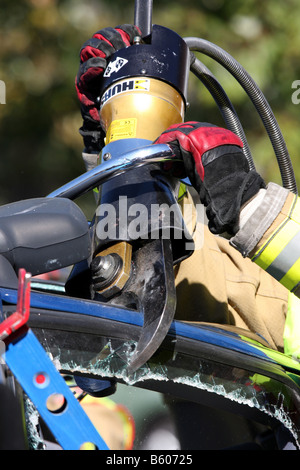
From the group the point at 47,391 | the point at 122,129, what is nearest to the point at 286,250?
the point at 122,129

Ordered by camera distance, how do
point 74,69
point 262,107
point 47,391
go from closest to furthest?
point 47,391
point 262,107
point 74,69

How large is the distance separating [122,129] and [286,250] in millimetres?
512

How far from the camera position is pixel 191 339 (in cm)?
125

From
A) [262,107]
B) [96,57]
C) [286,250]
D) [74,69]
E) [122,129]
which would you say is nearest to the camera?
[286,250]

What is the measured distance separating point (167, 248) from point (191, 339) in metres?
0.22

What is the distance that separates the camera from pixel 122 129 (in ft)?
5.47

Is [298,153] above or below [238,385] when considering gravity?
above

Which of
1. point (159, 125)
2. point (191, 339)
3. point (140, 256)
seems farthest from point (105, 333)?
point (159, 125)

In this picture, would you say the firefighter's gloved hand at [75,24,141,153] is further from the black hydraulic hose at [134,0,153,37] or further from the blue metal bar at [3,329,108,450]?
the blue metal bar at [3,329,108,450]

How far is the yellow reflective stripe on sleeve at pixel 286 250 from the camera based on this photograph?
1.40 m

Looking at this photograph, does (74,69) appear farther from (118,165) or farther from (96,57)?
(118,165)

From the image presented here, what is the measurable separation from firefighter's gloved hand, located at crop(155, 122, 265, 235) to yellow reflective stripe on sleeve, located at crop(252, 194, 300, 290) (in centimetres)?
8
